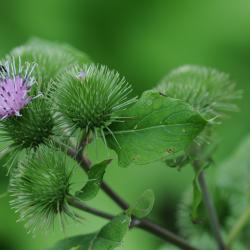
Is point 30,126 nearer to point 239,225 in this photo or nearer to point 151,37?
point 239,225

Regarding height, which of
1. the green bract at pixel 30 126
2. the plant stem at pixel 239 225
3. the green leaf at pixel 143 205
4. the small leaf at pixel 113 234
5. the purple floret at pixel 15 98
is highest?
the purple floret at pixel 15 98

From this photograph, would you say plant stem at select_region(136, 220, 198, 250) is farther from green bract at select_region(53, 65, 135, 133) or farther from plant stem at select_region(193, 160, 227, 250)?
green bract at select_region(53, 65, 135, 133)

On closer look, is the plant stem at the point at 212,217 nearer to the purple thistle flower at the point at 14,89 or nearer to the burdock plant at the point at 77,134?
the burdock plant at the point at 77,134

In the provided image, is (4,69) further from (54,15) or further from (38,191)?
(54,15)

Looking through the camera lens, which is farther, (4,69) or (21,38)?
(21,38)

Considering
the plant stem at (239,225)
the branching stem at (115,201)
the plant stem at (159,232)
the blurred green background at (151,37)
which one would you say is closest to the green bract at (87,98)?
the branching stem at (115,201)

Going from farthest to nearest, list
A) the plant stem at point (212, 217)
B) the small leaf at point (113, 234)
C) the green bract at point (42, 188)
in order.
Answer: the plant stem at point (212, 217), the green bract at point (42, 188), the small leaf at point (113, 234)

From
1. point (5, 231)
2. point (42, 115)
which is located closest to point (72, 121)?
point (42, 115)

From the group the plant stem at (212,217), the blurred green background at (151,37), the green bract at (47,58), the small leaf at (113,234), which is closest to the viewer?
the small leaf at (113,234)

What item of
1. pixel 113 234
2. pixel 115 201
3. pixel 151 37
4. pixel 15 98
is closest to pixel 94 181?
pixel 113 234
